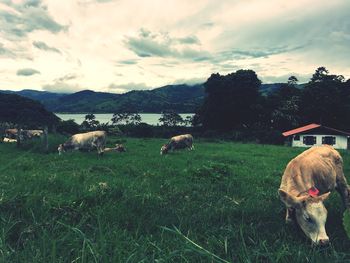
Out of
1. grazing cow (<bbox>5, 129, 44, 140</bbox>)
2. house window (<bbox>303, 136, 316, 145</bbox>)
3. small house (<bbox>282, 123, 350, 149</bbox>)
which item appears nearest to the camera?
grazing cow (<bbox>5, 129, 44, 140</bbox>)

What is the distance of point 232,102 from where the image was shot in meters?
68.8

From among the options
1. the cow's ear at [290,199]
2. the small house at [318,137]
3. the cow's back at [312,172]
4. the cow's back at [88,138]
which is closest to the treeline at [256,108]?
the small house at [318,137]

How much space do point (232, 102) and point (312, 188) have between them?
210 ft

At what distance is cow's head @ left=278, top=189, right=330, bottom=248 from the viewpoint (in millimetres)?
5025

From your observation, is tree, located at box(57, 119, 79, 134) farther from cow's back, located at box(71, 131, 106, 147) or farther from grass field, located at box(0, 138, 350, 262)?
grass field, located at box(0, 138, 350, 262)

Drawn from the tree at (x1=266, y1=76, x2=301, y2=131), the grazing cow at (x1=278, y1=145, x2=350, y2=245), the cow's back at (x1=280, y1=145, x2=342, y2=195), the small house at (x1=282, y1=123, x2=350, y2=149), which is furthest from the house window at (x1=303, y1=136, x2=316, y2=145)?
the cow's back at (x1=280, y1=145, x2=342, y2=195)

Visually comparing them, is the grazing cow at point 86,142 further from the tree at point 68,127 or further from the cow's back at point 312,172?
the tree at point 68,127

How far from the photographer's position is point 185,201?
7766 millimetres

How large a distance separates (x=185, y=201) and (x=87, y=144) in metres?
20.2

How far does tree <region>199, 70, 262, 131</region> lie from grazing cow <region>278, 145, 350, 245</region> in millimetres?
60610

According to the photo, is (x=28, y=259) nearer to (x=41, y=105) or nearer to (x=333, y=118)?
(x=41, y=105)

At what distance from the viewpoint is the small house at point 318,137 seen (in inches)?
2261

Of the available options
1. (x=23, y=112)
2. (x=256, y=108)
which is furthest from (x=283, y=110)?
(x=23, y=112)

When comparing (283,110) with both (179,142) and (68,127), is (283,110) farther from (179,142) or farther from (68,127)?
(68,127)
